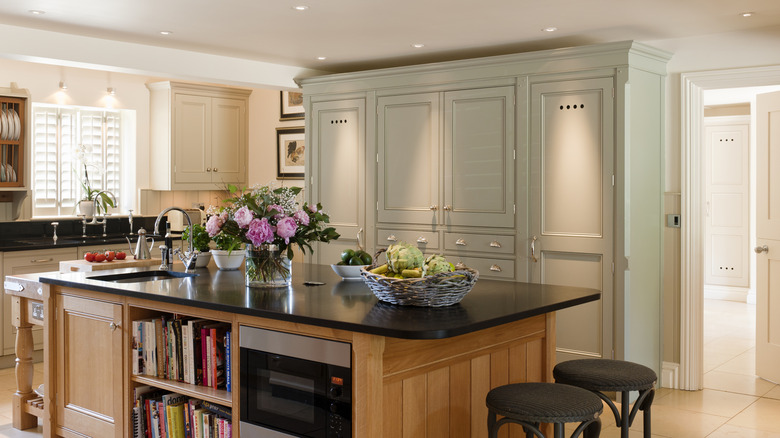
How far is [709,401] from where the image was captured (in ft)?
16.2

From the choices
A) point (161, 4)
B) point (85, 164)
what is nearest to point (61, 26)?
point (161, 4)

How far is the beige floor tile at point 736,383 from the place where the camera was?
17.1 feet

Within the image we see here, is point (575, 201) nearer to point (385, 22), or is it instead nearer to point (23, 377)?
point (385, 22)

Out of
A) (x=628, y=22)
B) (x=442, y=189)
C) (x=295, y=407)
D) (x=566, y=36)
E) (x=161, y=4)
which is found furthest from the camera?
(x=442, y=189)

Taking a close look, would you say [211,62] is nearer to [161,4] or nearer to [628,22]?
[161,4]

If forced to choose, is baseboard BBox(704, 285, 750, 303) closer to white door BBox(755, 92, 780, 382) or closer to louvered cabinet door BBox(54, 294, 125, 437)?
white door BBox(755, 92, 780, 382)

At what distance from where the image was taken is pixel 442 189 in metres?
5.67

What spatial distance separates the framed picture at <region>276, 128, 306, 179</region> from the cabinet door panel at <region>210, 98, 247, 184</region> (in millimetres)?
560

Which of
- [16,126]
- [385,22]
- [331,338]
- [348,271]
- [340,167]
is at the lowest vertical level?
[331,338]

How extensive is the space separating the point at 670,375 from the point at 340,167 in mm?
2969

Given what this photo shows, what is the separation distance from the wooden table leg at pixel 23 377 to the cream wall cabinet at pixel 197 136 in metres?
3.07

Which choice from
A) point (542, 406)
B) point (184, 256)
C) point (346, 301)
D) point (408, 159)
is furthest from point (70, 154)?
point (542, 406)

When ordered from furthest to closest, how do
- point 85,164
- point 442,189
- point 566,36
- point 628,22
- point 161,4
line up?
point 85,164 → point 442,189 → point 566,36 → point 628,22 → point 161,4

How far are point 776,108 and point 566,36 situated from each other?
1.62 metres
